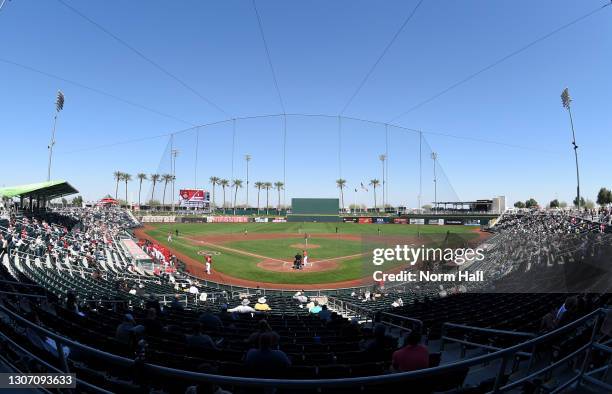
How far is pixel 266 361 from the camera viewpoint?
3.60 m

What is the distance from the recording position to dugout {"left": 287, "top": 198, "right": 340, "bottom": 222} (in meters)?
71.2

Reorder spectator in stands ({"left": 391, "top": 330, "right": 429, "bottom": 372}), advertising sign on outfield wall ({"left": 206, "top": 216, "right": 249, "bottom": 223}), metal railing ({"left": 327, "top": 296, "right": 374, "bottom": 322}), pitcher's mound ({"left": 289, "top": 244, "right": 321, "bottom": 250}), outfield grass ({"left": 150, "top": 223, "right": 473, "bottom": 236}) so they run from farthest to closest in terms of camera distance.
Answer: advertising sign on outfield wall ({"left": 206, "top": 216, "right": 249, "bottom": 223}), outfield grass ({"left": 150, "top": 223, "right": 473, "bottom": 236}), pitcher's mound ({"left": 289, "top": 244, "right": 321, "bottom": 250}), metal railing ({"left": 327, "top": 296, "right": 374, "bottom": 322}), spectator in stands ({"left": 391, "top": 330, "right": 429, "bottom": 372})

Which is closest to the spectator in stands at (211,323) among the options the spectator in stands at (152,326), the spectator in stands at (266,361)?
the spectator in stands at (152,326)

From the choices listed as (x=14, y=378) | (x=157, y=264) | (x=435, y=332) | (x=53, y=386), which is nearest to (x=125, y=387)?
(x=53, y=386)

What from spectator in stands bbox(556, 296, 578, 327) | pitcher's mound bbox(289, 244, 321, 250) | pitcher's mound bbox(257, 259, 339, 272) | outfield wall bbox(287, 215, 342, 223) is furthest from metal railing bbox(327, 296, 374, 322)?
→ outfield wall bbox(287, 215, 342, 223)

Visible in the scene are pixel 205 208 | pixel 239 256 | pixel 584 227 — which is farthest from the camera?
pixel 205 208

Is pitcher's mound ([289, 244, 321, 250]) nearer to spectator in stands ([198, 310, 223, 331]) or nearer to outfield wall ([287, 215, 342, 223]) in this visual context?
spectator in stands ([198, 310, 223, 331])

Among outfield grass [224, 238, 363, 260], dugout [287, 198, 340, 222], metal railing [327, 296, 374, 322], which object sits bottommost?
outfield grass [224, 238, 363, 260]

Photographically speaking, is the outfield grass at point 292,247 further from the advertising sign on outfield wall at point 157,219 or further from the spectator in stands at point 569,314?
the advertising sign on outfield wall at point 157,219

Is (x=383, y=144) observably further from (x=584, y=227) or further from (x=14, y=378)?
(x=14, y=378)

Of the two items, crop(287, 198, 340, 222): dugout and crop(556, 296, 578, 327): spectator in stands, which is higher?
crop(287, 198, 340, 222): dugout

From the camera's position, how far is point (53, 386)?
288 cm

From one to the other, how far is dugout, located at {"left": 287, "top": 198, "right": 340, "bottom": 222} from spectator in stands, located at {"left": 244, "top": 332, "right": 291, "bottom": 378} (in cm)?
6711

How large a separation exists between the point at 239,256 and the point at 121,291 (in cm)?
1881
